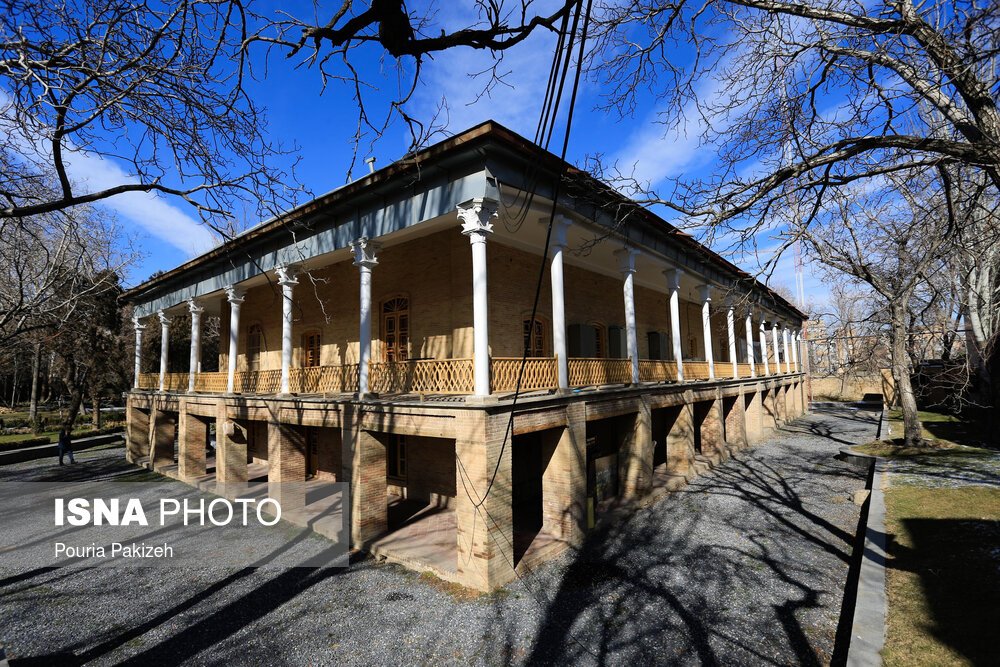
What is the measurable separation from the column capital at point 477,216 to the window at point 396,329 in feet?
15.0

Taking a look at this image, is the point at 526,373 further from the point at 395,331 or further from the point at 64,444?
the point at 64,444

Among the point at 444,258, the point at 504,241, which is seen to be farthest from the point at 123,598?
the point at 504,241

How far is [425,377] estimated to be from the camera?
8430 mm

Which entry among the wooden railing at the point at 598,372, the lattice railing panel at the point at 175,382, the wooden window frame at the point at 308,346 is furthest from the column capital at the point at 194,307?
the wooden railing at the point at 598,372

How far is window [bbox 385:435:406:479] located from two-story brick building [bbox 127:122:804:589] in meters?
0.06

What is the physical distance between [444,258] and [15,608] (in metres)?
10.0

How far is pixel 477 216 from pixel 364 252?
329 cm

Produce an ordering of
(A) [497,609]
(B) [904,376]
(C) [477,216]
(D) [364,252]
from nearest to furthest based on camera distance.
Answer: (A) [497,609]
(C) [477,216]
(D) [364,252]
(B) [904,376]

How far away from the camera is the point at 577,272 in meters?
14.8

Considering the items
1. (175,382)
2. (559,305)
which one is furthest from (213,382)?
(559,305)

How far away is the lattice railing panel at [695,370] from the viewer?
14770mm

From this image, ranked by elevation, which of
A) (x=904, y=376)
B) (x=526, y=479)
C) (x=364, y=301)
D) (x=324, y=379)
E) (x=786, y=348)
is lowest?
(x=526, y=479)

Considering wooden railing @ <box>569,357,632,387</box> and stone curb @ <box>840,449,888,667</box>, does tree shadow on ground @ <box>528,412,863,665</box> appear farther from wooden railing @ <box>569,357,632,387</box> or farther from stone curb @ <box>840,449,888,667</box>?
wooden railing @ <box>569,357,632,387</box>

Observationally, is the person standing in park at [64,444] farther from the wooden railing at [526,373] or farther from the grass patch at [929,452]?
the grass patch at [929,452]
